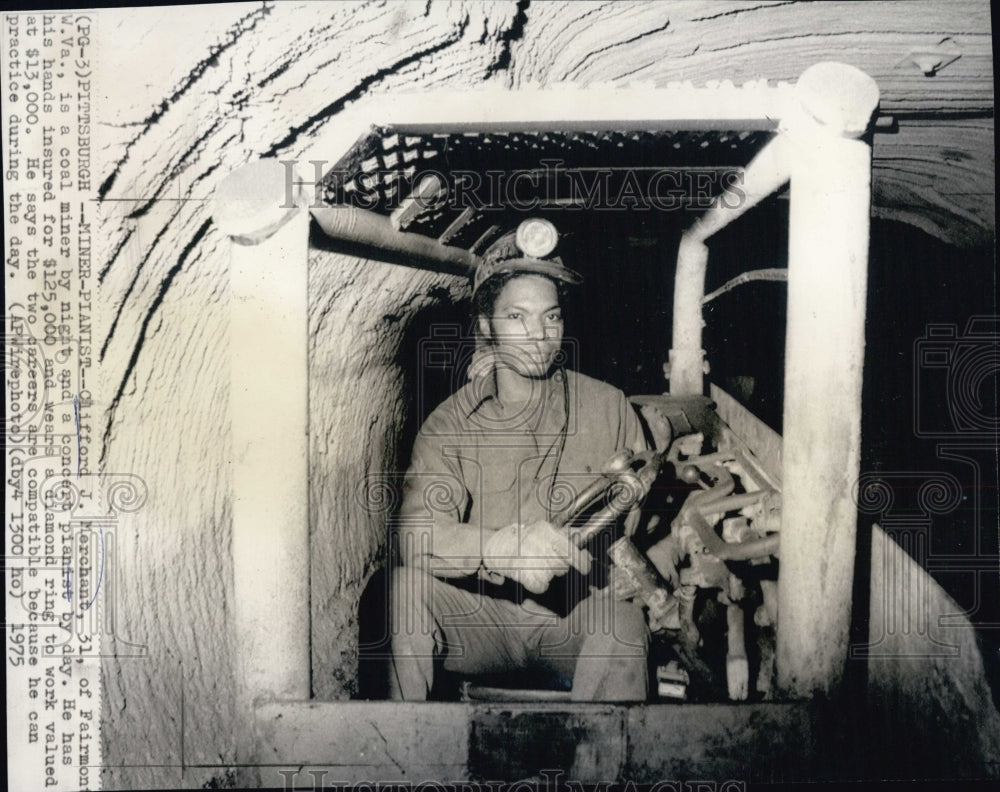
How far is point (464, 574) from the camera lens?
1539mm

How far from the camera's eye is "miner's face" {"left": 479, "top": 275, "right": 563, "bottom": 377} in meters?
1.67

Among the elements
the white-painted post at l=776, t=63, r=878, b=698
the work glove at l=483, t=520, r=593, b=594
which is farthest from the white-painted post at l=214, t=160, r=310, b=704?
the white-painted post at l=776, t=63, r=878, b=698

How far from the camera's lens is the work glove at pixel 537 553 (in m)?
1.43

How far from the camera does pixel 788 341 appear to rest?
1.29 metres

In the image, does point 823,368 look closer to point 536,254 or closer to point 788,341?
point 788,341

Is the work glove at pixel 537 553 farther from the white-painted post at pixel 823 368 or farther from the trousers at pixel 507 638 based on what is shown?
the white-painted post at pixel 823 368

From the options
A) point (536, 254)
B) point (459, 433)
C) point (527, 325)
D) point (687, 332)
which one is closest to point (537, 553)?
point (459, 433)

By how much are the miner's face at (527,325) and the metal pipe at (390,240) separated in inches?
8.3

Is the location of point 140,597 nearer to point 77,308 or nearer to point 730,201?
point 77,308

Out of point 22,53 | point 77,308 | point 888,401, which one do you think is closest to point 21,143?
point 22,53

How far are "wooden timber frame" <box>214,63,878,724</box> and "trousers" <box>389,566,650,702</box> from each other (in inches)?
9.3

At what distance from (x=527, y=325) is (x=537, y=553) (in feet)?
1.70

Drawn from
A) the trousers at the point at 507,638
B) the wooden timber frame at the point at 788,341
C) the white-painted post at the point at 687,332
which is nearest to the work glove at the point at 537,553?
the trousers at the point at 507,638

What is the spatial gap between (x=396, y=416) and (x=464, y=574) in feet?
2.07
